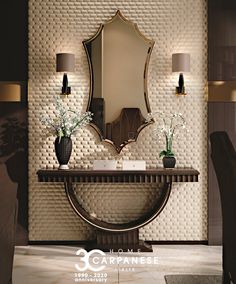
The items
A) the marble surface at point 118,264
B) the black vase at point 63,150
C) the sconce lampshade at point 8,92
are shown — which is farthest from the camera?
the sconce lampshade at point 8,92

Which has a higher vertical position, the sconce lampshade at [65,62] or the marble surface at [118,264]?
the sconce lampshade at [65,62]

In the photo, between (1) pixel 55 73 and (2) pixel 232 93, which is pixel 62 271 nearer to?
(1) pixel 55 73

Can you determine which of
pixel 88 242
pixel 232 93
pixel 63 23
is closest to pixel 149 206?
pixel 88 242

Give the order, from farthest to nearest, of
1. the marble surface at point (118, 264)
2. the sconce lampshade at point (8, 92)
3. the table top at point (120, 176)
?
the sconce lampshade at point (8, 92) → the table top at point (120, 176) → the marble surface at point (118, 264)

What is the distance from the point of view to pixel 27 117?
Answer: 16.1 ft

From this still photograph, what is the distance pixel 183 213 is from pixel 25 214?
1.63 meters

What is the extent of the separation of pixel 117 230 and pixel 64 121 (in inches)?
46.5

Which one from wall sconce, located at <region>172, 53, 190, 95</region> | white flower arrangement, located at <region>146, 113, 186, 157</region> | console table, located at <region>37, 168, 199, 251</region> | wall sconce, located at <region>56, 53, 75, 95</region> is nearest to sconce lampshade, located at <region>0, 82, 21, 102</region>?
wall sconce, located at <region>56, 53, 75, 95</region>

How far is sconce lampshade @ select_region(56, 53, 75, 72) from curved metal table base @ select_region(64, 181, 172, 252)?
1.12 m

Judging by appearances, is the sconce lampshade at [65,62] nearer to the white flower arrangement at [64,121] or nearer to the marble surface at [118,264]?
the white flower arrangement at [64,121]

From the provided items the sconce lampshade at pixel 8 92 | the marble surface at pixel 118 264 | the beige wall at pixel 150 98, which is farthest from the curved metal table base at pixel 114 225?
the sconce lampshade at pixel 8 92

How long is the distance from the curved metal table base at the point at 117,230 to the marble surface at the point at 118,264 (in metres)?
0.13

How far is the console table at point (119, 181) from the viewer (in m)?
4.48

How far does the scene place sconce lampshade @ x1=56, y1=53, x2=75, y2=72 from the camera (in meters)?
4.71
